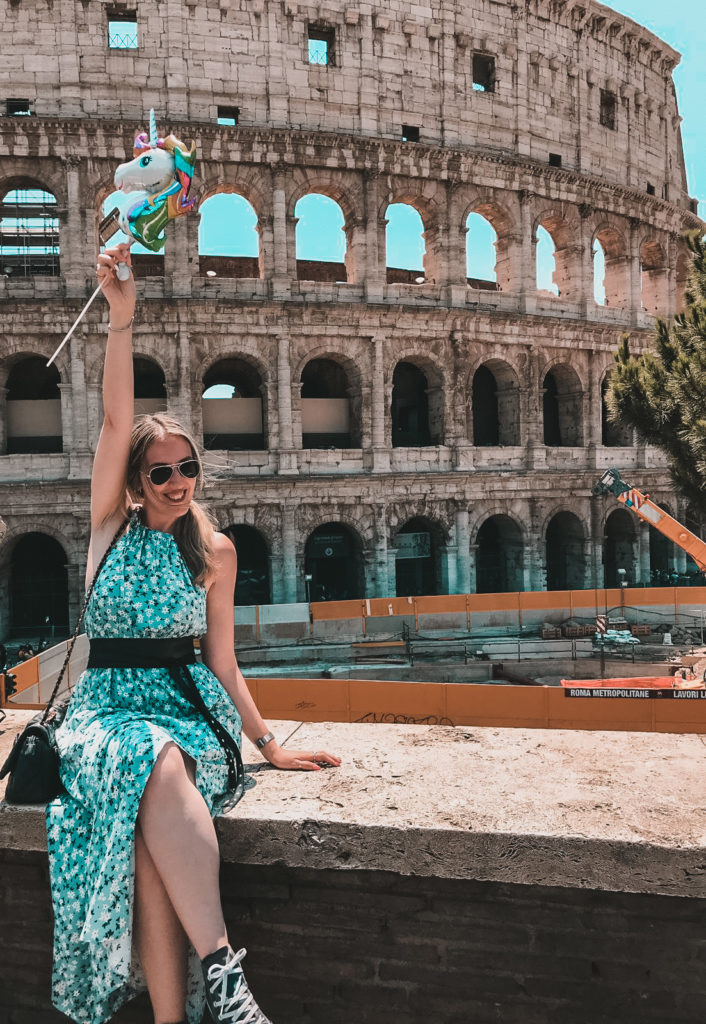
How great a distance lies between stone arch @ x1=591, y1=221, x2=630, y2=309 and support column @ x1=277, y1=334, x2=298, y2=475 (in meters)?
11.3

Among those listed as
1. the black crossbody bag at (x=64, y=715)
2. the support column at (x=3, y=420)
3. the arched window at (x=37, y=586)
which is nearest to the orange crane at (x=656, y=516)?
the arched window at (x=37, y=586)

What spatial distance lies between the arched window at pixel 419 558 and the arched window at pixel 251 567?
3.84 metres

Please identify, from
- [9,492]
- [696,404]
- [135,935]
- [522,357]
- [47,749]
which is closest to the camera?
[135,935]

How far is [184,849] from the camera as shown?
7.09 feet

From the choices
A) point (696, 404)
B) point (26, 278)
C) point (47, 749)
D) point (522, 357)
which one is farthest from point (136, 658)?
point (522, 357)

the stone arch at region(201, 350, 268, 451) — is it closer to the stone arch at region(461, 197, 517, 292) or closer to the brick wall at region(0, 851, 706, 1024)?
the stone arch at region(461, 197, 517, 292)

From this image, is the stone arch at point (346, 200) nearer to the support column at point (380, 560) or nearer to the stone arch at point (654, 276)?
the support column at point (380, 560)

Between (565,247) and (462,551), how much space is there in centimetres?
1007

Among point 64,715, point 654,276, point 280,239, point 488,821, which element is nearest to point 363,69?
point 280,239

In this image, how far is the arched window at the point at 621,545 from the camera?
24.4 meters

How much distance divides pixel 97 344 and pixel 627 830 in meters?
19.1

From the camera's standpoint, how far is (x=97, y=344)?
763 inches

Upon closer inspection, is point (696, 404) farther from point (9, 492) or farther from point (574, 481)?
point (9, 492)

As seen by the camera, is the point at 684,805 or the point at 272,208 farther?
the point at 272,208
